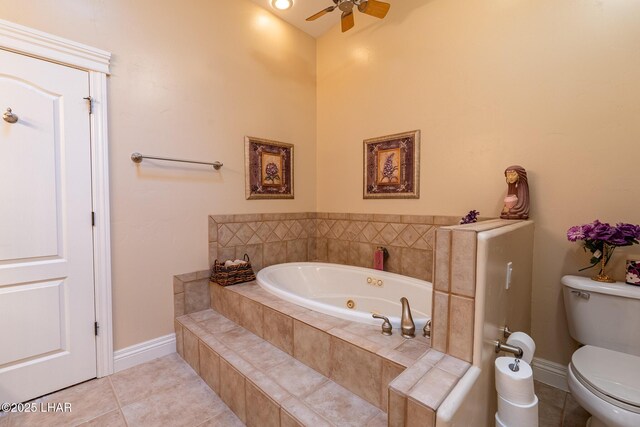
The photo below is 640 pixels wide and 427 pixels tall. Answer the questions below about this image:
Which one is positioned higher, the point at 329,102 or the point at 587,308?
the point at 329,102

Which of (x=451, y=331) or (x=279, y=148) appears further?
(x=279, y=148)

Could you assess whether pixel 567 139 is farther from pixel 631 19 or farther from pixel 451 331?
pixel 451 331

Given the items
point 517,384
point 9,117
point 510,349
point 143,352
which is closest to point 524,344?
point 510,349

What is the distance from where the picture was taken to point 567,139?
5.66 ft

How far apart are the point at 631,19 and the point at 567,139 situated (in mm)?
670

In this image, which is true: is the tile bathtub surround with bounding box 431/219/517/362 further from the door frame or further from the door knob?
the door knob

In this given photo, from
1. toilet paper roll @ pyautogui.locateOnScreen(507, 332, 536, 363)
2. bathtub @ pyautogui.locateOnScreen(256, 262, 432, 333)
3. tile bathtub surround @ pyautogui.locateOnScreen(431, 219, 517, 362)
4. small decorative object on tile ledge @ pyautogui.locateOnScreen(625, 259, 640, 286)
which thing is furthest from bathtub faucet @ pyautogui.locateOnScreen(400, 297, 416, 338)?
small decorative object on tile ledge @ pyautogui.locateOnScreen(625, 259, 640, 286)

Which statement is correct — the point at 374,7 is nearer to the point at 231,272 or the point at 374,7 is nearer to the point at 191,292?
the point at 231,272

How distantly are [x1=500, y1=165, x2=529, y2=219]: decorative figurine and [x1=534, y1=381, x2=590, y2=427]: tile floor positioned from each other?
1110 millimetres

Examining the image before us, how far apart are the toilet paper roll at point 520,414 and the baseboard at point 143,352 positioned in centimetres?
222

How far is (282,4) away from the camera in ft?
8.16

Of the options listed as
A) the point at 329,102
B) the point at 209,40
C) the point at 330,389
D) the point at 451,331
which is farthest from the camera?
the point at 329,102

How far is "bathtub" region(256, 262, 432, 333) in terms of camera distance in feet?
6.96

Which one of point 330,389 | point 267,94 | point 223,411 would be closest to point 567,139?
point 330,389
